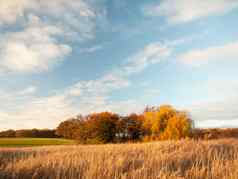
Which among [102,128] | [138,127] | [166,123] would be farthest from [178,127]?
[102,128]

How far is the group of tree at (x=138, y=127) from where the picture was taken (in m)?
32.8

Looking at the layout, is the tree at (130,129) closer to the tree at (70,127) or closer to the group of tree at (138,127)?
the group of tree at (138,127)

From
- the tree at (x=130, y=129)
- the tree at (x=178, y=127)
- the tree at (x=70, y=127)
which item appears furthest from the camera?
→ the tree at (x=70, y=127)

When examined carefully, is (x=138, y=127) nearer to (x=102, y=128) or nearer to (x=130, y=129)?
(x=130, y=129)

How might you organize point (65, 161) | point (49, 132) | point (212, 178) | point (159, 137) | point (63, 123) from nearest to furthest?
point (212, 178)
point (65, 161)
point (159, 137)
point (63, 123)
point (49, 132)

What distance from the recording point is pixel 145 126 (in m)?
35.8

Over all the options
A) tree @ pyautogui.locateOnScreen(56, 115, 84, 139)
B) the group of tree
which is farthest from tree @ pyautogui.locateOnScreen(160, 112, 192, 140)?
tree @ pyautogui.locateOnScreen(56, 115, 84, 139)

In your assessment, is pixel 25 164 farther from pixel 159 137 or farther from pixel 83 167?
pixel 159 137

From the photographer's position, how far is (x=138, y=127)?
37312 millimetres

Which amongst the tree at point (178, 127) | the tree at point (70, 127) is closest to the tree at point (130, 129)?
the tree at point (178, 127)

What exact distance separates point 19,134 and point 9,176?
224ft

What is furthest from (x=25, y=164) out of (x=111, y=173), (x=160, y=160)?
(x=160, y=160)

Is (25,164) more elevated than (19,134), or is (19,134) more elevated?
(25,164)

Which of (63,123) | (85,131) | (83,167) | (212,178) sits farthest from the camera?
(63,123)
